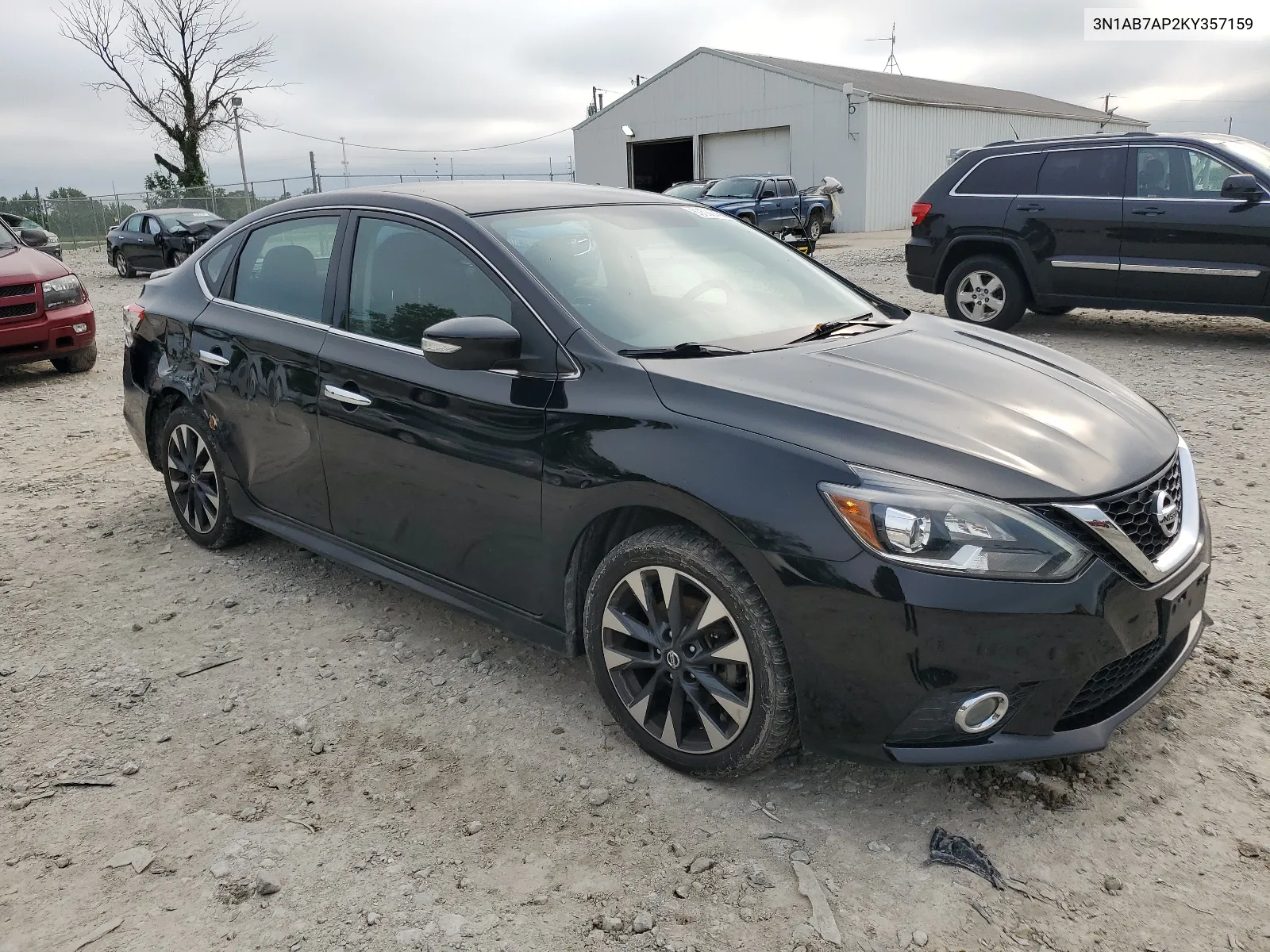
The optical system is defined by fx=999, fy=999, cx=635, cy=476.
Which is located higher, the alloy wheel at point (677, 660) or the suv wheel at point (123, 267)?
the suv wheel at point (123, 267)

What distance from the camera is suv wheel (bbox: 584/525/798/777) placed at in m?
2.60

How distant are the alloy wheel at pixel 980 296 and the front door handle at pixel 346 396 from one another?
7561mm

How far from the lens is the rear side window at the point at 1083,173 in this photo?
898 centimetres

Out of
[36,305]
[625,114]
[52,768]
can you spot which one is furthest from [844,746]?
[625,114]

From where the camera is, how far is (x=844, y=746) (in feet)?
8.36

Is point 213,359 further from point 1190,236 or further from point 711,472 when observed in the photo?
point 1190,236

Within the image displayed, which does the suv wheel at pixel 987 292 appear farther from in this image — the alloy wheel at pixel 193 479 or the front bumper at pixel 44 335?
the front bumper at pixel 44 335

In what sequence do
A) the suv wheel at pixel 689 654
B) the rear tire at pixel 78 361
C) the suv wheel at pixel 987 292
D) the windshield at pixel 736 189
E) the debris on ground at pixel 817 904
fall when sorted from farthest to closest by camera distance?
the windshield at pixel 736 189, the rear tire at pixel 78 361, the suv wheel at pixel 987 292, the suv wheel at pixel 689 654, the debris on ground at pixel 817 904

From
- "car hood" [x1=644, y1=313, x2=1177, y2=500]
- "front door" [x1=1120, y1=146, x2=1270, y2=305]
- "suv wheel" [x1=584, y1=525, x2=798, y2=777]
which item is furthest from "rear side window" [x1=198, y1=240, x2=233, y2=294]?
"front door" [x1=1120, y1=146, x2=1270, y2=305]

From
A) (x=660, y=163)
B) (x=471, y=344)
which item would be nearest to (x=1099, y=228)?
(x=471, y=344)

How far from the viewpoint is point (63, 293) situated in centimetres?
930

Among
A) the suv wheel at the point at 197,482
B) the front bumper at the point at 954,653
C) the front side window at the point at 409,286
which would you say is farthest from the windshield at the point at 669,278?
the suv wheel at the point at 197,482

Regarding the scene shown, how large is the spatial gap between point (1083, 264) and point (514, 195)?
23.2 feet

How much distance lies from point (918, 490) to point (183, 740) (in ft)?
7.97
